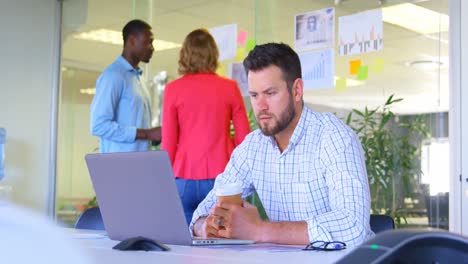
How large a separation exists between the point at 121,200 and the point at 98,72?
3791 mm

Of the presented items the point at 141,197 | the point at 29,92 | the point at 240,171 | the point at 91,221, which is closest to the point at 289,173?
the point at 240,171

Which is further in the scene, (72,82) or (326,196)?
(72,82)

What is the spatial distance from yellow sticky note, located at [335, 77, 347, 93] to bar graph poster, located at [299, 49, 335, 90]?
31mm

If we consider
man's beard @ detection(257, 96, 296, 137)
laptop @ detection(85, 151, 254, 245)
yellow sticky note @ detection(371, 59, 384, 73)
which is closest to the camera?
laptop @ detection(85, 151, 254, 245)

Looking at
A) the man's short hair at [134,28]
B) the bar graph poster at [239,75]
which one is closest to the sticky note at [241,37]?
the bar graph poster at [239,75]

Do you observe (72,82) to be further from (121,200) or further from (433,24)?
(121,200)

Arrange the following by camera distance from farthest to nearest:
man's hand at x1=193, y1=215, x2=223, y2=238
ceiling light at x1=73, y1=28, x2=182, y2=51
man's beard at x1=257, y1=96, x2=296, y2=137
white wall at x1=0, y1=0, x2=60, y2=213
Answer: white wall at x1=0, y1=0, x2=60, y2=213 → ceiling light at x1=73, y1=28, x2=182, y2=51 → man's beard at x1=257, y1=96, x2=296, y2=137 → man's hand at x1=193, y1=215, x2=223, y2=238

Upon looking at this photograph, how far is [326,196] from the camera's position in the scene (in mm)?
1977

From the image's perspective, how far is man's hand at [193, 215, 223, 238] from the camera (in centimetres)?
179

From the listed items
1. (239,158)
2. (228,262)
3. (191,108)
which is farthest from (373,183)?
(228,262)

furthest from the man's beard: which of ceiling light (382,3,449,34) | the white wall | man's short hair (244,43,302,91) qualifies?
the white wall

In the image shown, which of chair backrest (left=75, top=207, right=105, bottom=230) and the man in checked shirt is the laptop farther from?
chair backrest (left=75, top=207, right=105, bottom=230)

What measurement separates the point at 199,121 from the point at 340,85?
0.91 m

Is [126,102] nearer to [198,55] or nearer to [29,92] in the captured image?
[198,55]
